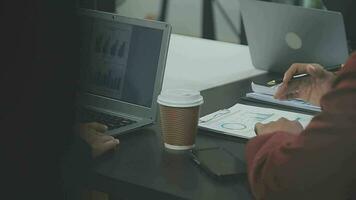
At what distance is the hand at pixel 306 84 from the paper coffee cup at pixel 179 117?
38 cm

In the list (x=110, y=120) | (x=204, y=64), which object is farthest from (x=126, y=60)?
(x=204, y=64)

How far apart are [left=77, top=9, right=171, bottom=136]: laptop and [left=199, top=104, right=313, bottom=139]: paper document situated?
0.15 meters

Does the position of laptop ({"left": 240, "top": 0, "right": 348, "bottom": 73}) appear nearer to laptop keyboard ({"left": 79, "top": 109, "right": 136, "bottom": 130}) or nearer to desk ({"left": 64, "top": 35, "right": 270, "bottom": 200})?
desk ({"left": 64, "top": 35, "right": 270, "bottom": 200})

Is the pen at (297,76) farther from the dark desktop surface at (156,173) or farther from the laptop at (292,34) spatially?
the dark desktop surface at (156,173)

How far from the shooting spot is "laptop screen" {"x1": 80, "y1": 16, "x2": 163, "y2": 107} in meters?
1.37

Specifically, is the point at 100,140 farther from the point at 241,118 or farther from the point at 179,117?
the point at 241,118

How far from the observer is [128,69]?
1401 millimetres

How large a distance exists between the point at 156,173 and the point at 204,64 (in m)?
1.10

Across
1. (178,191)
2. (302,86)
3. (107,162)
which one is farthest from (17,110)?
(302,86)

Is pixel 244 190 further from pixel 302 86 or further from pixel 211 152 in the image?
pixel 302 86

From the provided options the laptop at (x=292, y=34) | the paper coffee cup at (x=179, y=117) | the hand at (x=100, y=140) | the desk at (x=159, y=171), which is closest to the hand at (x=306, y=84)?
the desk at (x=159, y=171)

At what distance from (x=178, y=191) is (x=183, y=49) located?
1421 mm

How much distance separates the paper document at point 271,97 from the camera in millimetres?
1551

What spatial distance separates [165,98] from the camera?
122 cm
